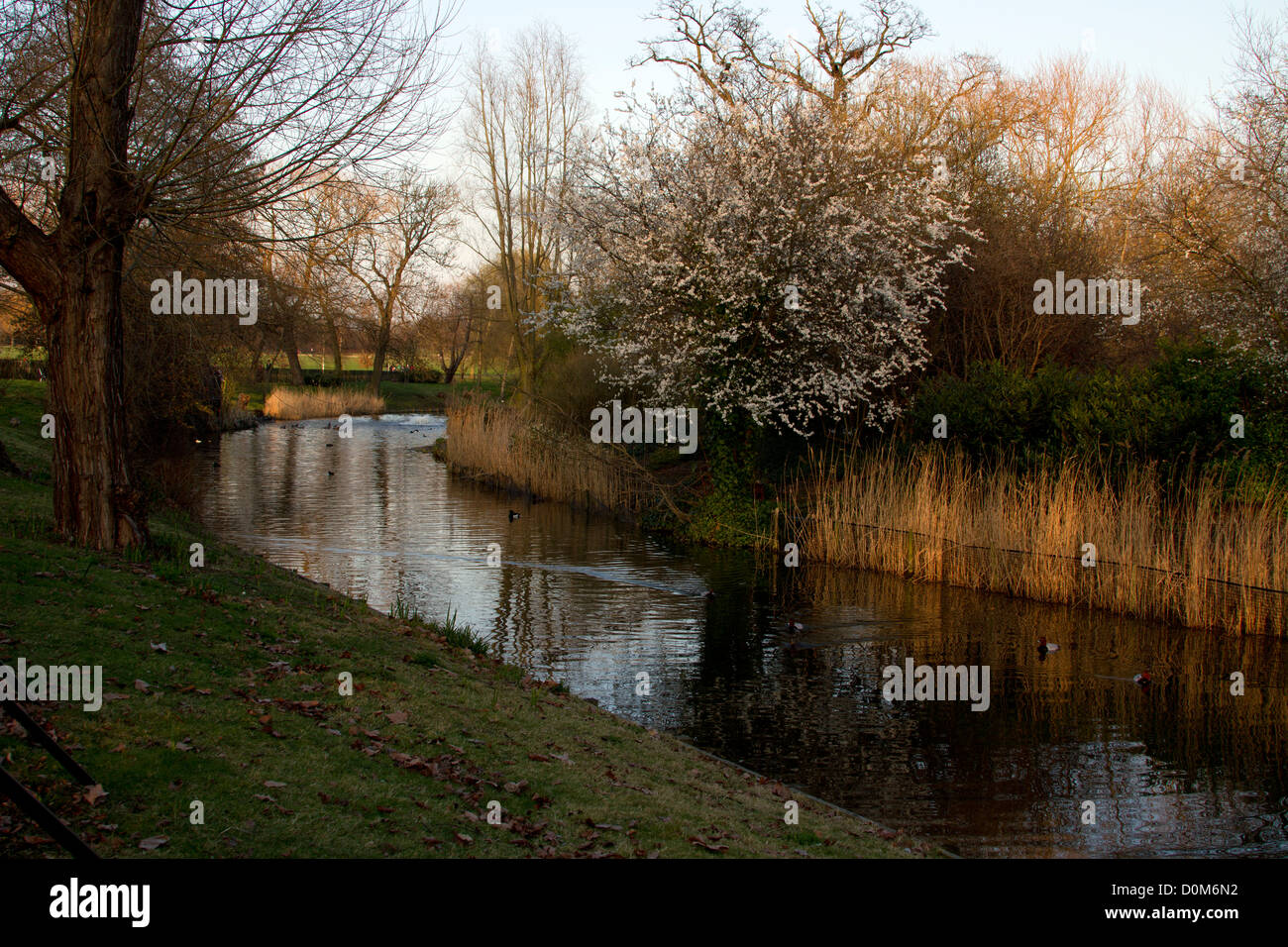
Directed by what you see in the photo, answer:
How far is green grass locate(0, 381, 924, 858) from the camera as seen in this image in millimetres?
4988

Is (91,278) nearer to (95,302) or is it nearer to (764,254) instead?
(95,302)

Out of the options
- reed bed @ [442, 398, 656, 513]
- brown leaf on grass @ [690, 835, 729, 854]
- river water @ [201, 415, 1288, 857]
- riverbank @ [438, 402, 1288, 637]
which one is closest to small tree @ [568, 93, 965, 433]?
riverbank @ [438, 402, 1288, 637]

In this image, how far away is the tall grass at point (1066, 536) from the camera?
43.5 ft

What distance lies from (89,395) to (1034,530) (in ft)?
43.4

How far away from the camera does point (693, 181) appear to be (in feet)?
62.0

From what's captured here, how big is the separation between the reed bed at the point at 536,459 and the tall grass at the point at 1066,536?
20.5ft

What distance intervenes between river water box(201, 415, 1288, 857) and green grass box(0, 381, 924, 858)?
1.47 meters

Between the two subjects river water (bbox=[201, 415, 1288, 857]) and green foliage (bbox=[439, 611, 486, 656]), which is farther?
green foliage (bbox=[439, 611, 486, 656])

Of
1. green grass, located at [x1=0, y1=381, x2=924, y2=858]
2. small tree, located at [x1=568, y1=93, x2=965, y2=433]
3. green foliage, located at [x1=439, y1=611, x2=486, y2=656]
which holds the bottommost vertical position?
green foliage, located at [x1=439, y1=611, x2=486, y2=656]

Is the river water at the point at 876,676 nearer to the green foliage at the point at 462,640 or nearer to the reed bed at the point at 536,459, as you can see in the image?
the green foliage at the point at 462,640

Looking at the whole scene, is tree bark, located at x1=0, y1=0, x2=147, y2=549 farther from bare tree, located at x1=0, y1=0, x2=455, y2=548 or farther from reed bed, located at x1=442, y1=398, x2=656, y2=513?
reed bed, located at x1=442, y1=398, x2=656, y2=513

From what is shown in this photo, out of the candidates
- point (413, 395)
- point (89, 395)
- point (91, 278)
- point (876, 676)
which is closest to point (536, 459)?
point (876, 676)

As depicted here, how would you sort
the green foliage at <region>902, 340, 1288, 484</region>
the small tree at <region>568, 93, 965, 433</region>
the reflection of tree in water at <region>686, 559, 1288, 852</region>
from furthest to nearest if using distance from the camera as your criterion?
the small tree at <region>568, 93, 965, 433</region>, the green foliage at <region>902, 340, 1288, 484</region>, the reflection of tree in water at <region>686, 559, 1288, 852</region>
